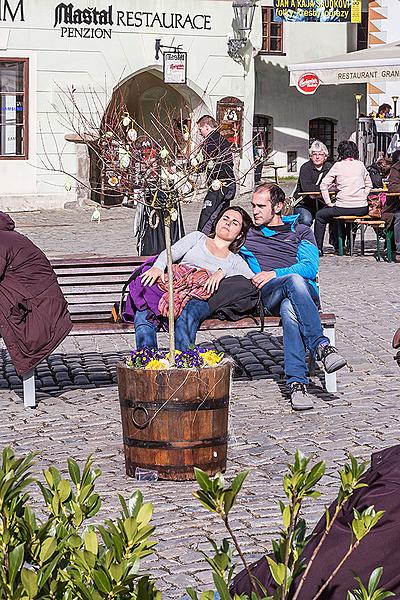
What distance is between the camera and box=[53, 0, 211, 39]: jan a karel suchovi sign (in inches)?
1021

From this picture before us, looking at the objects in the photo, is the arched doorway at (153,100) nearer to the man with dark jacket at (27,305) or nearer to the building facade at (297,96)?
the building facade at (297,96)

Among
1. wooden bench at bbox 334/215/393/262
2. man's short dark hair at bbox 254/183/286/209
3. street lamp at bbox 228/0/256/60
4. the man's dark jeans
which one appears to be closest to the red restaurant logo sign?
wooden bench at bbox 334/215/393/262

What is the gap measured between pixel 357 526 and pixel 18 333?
5.10 metres

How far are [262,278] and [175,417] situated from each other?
2.19m

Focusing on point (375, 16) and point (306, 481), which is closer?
point (306, 481)

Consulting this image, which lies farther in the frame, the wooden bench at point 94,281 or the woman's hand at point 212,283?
the wooden bench at point 94,281

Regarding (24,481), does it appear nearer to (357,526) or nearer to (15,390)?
(357,526)

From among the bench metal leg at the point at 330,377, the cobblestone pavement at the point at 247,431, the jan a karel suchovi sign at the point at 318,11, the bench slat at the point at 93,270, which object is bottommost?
the cobblestone pavement at the point at 247,431

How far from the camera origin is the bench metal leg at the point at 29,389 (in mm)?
7477

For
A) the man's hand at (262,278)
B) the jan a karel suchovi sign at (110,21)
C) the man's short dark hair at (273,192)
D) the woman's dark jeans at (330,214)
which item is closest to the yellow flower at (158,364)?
the man's hand at (262,278)

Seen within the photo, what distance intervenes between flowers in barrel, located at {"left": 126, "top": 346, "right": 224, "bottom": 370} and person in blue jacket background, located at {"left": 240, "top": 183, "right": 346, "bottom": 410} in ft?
4.87

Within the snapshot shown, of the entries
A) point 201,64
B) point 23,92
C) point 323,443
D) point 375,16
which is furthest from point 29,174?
point 323,443

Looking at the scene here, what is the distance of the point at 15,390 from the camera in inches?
321

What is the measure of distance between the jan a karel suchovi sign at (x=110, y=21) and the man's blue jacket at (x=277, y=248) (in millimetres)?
18308
